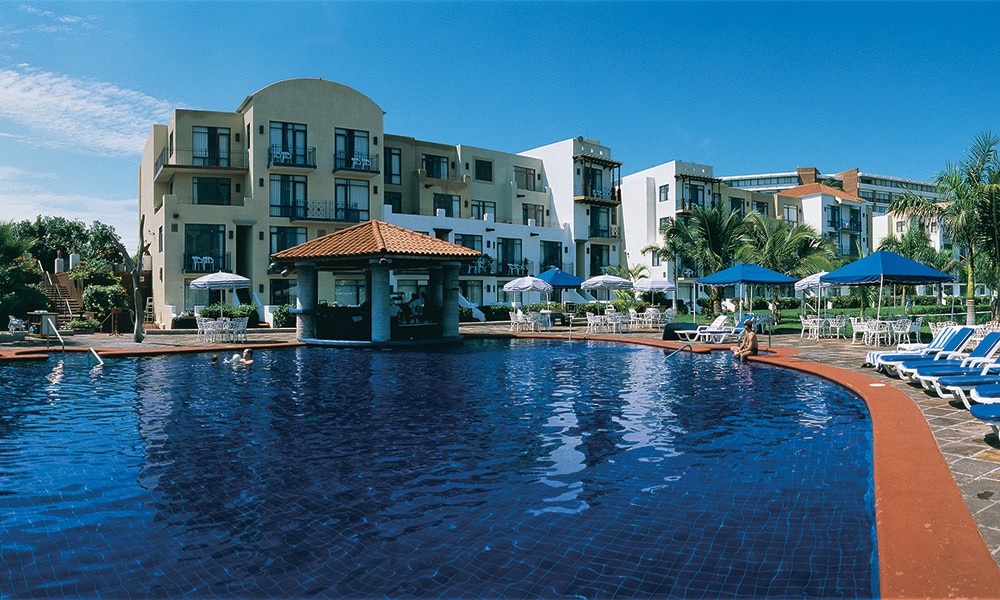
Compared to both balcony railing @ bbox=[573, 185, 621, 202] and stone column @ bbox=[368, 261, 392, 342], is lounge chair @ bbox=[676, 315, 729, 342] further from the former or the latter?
balcony railing @ bbox=[573, 185, 621, 202]

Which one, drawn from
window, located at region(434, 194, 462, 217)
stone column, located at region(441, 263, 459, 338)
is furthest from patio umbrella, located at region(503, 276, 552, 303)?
window, located at region(434, 194, 462, 217)

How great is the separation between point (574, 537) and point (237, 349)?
716 inches

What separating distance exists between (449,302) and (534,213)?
2652cm

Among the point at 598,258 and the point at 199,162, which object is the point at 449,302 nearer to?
the point at 199,162

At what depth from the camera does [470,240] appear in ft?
143

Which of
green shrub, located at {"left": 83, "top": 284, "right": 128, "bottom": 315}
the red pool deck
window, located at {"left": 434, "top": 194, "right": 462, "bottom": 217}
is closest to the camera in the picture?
the red pool deck

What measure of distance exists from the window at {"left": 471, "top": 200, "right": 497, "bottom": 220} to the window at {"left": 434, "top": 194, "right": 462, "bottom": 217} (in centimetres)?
162

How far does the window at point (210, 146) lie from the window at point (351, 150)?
607cm

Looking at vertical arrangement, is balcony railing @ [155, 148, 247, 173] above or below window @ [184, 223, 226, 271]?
above

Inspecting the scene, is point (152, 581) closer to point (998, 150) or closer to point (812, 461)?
point (812, 461)

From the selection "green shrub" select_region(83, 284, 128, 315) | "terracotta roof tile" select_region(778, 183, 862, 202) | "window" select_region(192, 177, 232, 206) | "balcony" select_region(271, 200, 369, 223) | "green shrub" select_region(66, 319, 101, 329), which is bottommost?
"green shrub" select_region(66, 319, 101, 329)

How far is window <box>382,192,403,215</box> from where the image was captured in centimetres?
4316

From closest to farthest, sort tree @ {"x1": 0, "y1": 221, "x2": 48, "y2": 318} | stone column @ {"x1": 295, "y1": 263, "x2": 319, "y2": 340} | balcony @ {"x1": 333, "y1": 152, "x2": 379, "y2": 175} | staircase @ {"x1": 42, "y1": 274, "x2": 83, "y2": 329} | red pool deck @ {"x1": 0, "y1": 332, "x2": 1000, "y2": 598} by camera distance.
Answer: red pool deck @ {"x1": 0, "y1": 332, "x2": 1000, "y2": 598}, stone column @ {"x1": 295, "y1": 263, "x2": 319, "y2": 340}, tree @ {"x1": 0, "y1": 221, "x2": 48, "y2": 318}, staircase @ {"x1": 42, "y1": 274, "x2": 83, "y2": 329}, balcony @ {"x1": 333, "y1": 152, "x2": 379, "y2": 175}

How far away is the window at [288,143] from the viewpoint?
1462 inches
